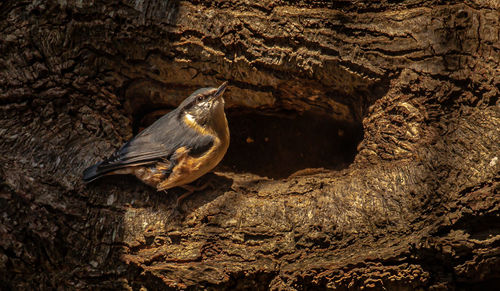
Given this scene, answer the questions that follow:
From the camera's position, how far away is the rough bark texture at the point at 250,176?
8.66ft

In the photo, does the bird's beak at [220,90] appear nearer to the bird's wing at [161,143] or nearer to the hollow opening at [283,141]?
the bird's wing at [161,143]

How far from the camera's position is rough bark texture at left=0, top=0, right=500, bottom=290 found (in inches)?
Result: 104

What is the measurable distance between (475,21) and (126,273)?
3.01 metres

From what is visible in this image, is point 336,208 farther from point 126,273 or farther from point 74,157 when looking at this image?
point 74,157

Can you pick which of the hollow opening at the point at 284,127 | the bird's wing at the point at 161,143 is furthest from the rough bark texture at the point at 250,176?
the bird's wing at the point at 161,143

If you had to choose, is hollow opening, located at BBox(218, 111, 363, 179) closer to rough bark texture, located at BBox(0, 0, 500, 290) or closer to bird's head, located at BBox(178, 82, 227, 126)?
rough bark texture, located at BBox(0, 0, 500, 290)

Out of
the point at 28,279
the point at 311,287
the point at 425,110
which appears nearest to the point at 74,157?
the point at 28,279

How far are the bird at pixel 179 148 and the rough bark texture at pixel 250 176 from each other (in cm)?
12

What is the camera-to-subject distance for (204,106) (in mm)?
3369

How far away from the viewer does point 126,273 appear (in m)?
2.78

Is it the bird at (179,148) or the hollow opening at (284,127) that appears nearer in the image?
the bird at (179,148)

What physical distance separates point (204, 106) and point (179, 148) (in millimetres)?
400

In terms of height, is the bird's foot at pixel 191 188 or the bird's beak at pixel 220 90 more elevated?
the bird's beak at pixel 220 90

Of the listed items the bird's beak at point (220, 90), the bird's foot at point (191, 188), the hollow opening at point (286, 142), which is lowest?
the bird's foot at point (191, 188)
